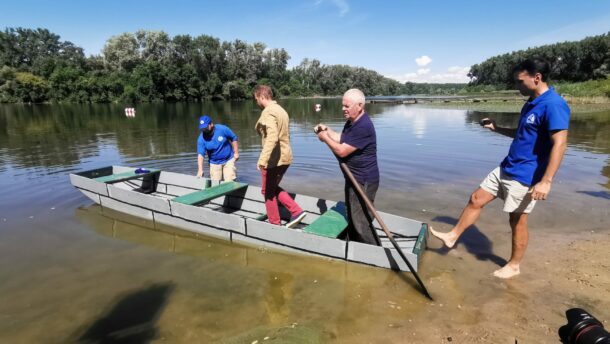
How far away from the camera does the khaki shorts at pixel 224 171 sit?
7999 mm

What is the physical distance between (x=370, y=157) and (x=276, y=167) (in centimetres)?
181

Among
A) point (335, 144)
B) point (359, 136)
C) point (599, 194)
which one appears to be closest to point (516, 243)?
point (359, 136)

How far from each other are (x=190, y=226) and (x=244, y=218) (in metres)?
1.42

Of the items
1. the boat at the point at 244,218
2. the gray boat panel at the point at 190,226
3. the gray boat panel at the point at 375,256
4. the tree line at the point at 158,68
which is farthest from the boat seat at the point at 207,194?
the tree line at the point at 158,68

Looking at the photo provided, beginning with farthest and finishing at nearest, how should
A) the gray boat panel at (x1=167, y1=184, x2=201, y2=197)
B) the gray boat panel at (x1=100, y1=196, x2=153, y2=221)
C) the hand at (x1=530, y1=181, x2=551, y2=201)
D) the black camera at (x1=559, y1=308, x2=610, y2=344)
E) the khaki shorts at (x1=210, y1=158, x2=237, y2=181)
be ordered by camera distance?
the gray boat panel at (x1=167, y1=184, x2=201, y2=197), the khaki shorts at (x1=210, y1=158, x2=237, y2=181), the gray boat panel at (x1=100, y1=196, x2=153, y2=221), the hand at (x1=530, y1=181, x2=551, y2=201), the black camera at (x1=559, y1=308, x2=610, y2=344)

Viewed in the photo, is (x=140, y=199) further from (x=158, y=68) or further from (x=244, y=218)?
(x=158, y=68)

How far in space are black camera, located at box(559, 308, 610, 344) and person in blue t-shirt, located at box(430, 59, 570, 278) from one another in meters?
1.87

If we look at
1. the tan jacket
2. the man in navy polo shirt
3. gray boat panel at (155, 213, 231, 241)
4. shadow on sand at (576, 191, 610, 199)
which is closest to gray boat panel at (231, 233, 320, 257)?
gray boat panel at (155, 213, 231, 241)

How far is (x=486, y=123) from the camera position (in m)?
4.62

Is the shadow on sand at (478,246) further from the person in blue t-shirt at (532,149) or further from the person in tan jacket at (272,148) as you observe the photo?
the person in tan jacket at (272,148)

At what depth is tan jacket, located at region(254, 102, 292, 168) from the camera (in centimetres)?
535

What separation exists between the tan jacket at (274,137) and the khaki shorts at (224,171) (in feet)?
8.42

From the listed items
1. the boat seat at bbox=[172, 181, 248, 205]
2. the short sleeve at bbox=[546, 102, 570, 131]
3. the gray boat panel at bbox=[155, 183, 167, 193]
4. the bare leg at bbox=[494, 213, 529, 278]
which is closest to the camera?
the short sleeve at bbox=[546, 102, 570, 131]

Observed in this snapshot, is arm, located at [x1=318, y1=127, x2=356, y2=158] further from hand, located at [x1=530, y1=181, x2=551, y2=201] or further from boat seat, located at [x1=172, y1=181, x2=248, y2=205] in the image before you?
boat seat, located at [x1=172, y1=181, x2=248, y2=205]
